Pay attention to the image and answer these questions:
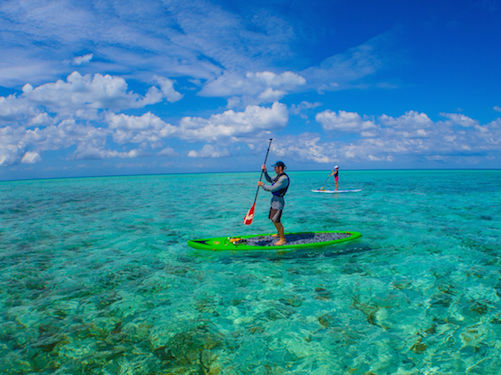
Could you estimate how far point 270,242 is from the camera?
12508mm

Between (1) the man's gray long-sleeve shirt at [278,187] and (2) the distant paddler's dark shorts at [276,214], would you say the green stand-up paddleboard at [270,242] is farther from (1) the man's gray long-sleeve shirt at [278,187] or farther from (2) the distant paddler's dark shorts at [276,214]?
(1) the man's gray long-sleeve shirt at [278,187]

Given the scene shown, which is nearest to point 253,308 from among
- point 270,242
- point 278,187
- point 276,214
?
point 276,214

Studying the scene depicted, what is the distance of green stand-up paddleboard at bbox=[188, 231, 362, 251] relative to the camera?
11.8 metres

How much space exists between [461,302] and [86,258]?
42.2ft

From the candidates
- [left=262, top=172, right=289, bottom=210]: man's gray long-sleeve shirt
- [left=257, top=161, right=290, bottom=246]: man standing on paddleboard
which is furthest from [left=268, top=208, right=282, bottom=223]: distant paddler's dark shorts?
[left=262, top=172, right=289, bottom=210]: man's gray long-sleeve shirt

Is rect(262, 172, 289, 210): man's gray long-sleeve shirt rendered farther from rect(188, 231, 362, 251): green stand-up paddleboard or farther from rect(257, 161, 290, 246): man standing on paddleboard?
rect(188, 231, 362, 251): green stand-up paddleboard

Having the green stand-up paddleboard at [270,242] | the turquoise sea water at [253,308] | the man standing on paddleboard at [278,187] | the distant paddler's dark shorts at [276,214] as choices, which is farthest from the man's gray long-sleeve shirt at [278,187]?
the turquoise sea water at [253,308]

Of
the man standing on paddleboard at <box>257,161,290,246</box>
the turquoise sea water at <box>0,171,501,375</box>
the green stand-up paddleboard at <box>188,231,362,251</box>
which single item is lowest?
the turquoise sea water at <box>0,171,501,375</box>

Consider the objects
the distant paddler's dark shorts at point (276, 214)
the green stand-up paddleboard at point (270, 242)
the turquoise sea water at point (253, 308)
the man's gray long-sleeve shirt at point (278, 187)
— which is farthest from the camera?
the green stand-up paddleboard at point (270, 242)

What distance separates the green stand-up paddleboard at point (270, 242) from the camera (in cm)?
1178

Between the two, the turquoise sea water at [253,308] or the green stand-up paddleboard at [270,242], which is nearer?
the turquoise sea water at [253,308]

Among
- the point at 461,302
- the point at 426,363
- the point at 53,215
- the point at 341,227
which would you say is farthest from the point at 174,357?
the point at 53,215

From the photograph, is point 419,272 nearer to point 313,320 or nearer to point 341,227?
point 313,320

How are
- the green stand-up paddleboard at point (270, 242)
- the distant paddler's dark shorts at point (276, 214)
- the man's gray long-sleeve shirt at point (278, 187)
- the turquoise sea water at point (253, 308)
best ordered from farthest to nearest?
the green stand-up paddleboard at point (270, 242)
the distant paddler's dark shorts at point (276, 214)
the man's gray long-sleeve shirt at point (278, 187)
the turquoise sea water at point (253, 308)
